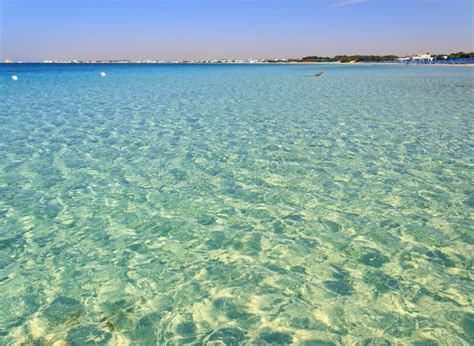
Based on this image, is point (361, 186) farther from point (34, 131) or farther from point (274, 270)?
point (34, 131)

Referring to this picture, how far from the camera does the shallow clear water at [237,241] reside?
15.0 ft

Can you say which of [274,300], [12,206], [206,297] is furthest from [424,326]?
[12,206]

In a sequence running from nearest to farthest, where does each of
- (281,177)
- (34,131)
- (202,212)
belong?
1. (202,212)
2. (281,177)
3. (34,131)

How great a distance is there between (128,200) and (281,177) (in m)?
3.80

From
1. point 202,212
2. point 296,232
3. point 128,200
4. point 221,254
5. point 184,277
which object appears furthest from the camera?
point 128,200

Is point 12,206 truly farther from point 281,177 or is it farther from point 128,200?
point 281,177

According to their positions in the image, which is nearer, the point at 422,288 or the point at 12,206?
the point at 422,288

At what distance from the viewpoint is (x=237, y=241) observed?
6520 millimetres

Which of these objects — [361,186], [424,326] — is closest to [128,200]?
[361,186]

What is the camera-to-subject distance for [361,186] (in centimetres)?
902

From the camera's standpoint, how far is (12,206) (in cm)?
786

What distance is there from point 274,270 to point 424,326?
205 cm

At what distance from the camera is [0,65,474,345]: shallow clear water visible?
4566 millimetres

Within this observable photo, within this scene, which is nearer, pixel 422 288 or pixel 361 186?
pixel 422 288
